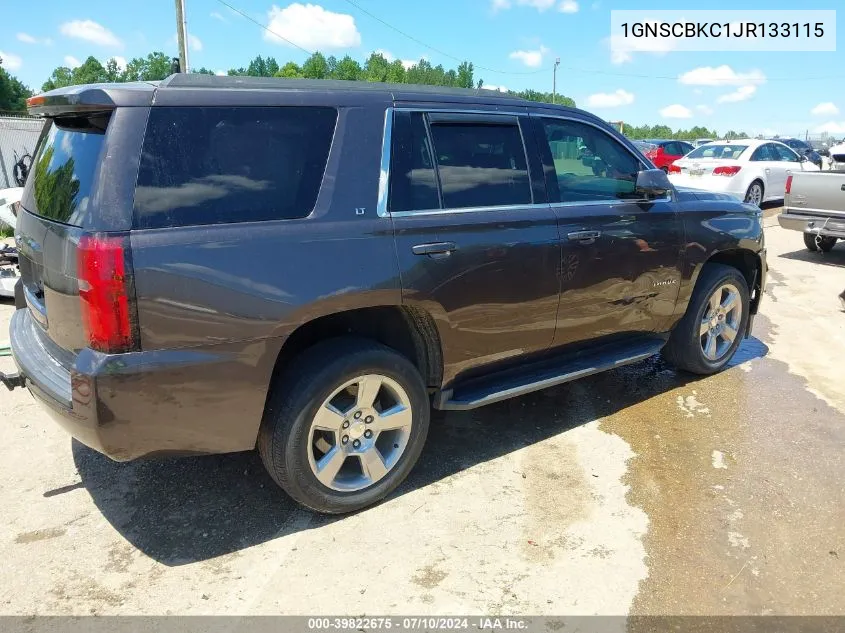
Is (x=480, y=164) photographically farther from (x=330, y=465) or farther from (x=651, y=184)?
(x=330, y=465)

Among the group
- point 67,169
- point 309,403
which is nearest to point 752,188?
point 309,403

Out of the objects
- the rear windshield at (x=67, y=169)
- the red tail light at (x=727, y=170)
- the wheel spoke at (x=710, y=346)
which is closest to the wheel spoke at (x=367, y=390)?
the rear windshield at (x=67, y=169)

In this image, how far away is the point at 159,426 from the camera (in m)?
2.59

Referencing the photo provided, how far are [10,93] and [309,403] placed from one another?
96164 mm

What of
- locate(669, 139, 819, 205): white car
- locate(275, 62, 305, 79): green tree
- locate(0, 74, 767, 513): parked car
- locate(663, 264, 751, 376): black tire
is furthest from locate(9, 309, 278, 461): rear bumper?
locate(275, 62, 305, 79): green tree

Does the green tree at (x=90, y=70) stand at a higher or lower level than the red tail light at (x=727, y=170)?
higher

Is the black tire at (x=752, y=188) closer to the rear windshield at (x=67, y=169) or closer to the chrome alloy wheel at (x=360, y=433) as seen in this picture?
the chrome alloy wheel at (x=360, y=433)

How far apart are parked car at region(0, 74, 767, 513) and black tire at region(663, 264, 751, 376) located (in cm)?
86

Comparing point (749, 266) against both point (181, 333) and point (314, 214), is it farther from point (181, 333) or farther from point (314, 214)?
point (181, 333)

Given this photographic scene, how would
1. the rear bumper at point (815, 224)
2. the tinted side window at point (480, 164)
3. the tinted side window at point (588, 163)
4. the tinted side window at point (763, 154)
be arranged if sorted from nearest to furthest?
the tinted side window at point (480, 164) < the tinted side window at point (588, 163) < the rear bumper at point (815, 224) < the tinted side window at point (763, 154)

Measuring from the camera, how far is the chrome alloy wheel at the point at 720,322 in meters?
4.82

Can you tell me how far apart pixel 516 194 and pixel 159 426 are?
2130 mm

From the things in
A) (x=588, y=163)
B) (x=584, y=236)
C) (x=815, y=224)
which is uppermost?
(x=588, y=163)

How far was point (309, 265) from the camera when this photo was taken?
8.96 feet
